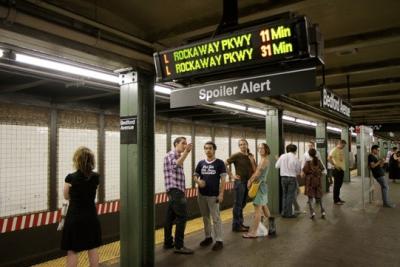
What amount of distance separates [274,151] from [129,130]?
185 inches

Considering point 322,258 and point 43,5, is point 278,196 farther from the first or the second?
point 43,5

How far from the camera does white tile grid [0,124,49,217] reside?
553 cm

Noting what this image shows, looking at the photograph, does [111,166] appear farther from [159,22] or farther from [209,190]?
[159,22]

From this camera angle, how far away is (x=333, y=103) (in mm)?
5219

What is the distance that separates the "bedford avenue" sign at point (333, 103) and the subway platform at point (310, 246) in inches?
83.6

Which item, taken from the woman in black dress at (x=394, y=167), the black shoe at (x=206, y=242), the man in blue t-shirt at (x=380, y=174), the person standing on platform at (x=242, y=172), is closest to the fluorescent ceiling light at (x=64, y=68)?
the person standing on platform at (x=242, y=172)

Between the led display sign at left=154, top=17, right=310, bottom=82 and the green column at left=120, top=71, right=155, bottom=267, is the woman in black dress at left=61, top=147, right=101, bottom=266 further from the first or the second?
the led display sign at left=154, top=17, right=310, bottom=82

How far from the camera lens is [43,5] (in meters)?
2.92

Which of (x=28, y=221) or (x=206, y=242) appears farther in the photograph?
(x=28, y=221)

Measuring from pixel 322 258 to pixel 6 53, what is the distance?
4.65m

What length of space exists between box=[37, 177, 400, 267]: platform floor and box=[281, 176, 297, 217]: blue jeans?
227 mm

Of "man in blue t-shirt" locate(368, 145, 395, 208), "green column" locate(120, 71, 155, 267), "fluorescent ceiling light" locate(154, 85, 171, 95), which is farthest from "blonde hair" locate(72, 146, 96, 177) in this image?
"man in blue t-shirt" locate(368, 145, 395, 208)

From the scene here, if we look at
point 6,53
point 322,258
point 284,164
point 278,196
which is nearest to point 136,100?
point 6,53

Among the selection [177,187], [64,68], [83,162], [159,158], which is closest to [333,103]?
[177,187]
